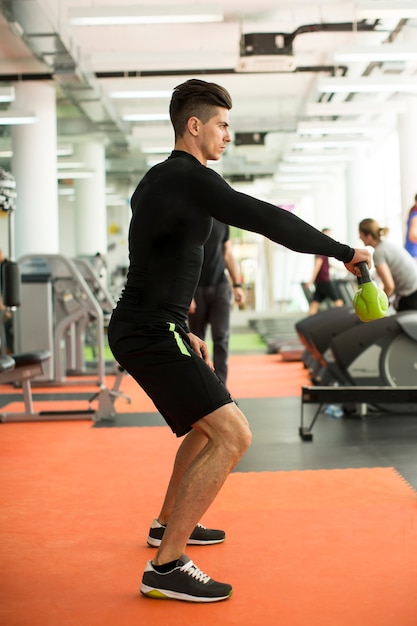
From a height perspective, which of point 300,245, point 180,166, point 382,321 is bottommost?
point 382,321

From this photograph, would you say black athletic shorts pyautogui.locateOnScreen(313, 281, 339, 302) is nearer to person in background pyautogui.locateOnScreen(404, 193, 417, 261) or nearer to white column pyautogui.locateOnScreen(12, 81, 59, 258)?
white column pyautogui.locateOnScreen(12, 81, 59, 258)

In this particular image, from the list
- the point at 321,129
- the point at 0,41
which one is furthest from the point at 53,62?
the point at 321,129

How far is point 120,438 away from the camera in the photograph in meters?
5.59

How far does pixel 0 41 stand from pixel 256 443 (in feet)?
25.9

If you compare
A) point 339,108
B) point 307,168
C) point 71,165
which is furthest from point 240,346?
point 307,168

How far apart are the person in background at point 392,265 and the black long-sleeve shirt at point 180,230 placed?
3511mm

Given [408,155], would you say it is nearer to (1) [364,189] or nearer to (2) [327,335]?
(1) [364,189]

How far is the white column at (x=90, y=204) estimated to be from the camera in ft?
56.2

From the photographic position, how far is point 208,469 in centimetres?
249

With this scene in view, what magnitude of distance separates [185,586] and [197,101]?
1.40 m

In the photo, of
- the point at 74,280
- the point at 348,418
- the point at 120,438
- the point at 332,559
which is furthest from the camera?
the point at 74,280

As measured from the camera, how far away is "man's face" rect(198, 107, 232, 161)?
2582 mm

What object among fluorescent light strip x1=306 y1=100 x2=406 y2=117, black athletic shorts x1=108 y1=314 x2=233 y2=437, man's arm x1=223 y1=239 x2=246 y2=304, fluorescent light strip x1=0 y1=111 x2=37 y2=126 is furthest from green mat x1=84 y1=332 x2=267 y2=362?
black athletic shorts x1=108 y1=314 x2=233 y2=437

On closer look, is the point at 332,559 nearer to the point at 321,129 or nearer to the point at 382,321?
the point at 382,321
